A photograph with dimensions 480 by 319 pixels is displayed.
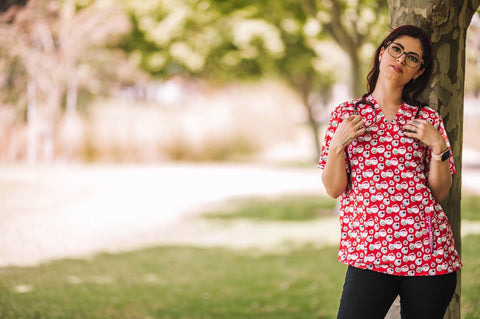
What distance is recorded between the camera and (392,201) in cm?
247

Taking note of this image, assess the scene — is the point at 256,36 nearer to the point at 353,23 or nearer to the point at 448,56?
the point at 353,23

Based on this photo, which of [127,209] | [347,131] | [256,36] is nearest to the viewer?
[347,131]

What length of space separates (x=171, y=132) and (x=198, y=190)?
902 centimetres

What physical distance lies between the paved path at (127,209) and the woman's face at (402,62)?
14.4 feet

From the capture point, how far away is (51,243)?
29.6 feet

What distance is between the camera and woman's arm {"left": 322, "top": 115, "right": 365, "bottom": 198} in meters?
2.46

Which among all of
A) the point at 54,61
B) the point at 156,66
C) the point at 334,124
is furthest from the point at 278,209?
the point at 156,66

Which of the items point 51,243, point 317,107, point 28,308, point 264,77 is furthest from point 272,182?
point 317,107

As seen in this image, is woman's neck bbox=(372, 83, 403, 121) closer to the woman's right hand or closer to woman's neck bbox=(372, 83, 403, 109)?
woman's neck bbox=(372, 83, 403, 109)

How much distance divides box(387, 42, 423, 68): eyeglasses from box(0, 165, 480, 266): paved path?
4409 millimetres

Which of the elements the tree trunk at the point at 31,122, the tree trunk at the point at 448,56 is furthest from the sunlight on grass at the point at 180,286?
the tree trunk at the point at 31,122

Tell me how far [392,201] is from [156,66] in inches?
788

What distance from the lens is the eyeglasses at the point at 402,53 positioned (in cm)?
260

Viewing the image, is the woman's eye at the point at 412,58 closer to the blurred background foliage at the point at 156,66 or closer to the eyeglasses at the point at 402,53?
the eyeglasses at the point at 402,53
